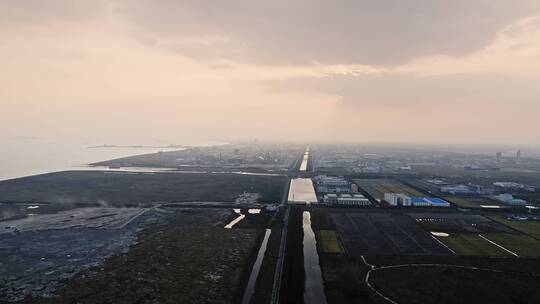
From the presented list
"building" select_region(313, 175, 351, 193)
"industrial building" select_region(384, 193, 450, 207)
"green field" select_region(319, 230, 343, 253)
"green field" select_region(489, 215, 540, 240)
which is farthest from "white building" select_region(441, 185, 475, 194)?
"green field" select_region(319, 230, 343, 253)

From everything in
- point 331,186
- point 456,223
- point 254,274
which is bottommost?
point 456,223

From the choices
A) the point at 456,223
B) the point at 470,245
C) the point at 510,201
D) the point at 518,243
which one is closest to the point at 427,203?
the point at 456,223

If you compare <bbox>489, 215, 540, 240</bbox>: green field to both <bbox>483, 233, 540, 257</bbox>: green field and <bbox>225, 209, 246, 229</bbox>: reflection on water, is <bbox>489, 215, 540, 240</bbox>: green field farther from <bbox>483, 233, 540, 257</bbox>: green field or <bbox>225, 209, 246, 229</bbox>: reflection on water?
<bbox>225, 209, 246, 229</bbox>: reflection on water

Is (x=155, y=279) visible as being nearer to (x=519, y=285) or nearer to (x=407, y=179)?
(x=519, y=285)

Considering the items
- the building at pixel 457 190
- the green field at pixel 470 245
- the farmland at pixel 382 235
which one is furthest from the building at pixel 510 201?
the green field at pixel 470 245

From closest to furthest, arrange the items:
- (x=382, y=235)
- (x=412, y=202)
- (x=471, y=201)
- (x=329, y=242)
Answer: (x=329, y=242) < (x=382, y=235) < (x=412, y=202) < (x=471, y=201)

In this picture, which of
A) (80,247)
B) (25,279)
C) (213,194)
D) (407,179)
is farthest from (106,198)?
(407,179)

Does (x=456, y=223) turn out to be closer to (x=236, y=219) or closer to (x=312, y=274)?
(x=312, y=274)

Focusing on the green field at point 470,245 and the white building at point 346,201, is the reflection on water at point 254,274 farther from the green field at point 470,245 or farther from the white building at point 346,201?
the white building at point 346,201
